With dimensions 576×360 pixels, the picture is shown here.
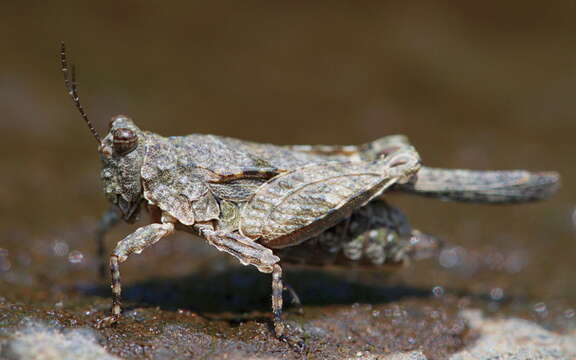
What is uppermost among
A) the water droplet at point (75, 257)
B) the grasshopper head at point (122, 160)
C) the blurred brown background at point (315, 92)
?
the blurred brown background at point (315, 92)

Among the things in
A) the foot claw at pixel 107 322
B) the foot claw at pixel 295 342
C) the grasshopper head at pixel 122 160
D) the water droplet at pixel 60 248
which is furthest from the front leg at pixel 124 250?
the water droplet at pixel 60 248

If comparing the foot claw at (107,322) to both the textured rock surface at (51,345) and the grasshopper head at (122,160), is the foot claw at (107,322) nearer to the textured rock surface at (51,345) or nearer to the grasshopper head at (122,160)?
the textured rock surface at (51,345)

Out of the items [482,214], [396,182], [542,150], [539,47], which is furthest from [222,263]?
[539,47]

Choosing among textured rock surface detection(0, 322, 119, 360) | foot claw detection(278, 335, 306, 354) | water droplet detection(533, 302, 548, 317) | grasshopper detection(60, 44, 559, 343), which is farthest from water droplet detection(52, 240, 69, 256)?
water droplet detection(533, 302, 548, 317)

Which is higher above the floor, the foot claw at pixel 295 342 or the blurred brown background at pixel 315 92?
the blurred brown background at pixel 315 92

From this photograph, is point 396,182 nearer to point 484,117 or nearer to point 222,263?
point 222,263
